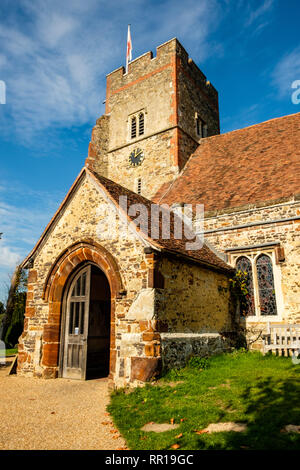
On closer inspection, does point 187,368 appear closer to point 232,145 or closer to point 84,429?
point 84,429

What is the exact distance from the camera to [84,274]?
9.95m

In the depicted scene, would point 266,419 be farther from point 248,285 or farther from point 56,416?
point 248,285

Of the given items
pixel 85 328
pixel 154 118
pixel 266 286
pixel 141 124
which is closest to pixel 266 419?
pixel 85 328

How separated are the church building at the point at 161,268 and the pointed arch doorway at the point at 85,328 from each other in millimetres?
30

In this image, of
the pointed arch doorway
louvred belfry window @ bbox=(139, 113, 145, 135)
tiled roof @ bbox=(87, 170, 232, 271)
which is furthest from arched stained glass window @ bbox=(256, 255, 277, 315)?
louvred belfry window @ bbox=(139, 113, 145, 135)

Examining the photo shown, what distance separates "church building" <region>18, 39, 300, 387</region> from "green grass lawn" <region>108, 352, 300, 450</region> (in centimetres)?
76

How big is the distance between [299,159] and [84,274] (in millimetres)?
8982

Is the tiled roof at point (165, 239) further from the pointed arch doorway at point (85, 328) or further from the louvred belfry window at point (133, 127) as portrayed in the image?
the louvred belfry window at point (133, 127)

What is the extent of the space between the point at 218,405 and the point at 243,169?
1051 cm

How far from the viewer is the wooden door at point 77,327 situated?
931 cm

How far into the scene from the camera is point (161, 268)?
313 inches

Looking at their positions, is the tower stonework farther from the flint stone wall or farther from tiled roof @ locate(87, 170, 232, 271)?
the flint stone wall

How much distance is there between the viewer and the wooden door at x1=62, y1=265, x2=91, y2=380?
30.6 feet
